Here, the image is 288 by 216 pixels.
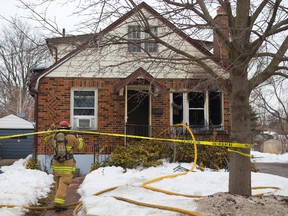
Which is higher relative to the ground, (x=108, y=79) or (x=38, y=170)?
(x=108, y=79)

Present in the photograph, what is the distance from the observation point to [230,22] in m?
5.61

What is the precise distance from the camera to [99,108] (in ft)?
44.2

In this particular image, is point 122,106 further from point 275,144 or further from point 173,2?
point 275,144

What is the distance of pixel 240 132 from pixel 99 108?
8.16 meters

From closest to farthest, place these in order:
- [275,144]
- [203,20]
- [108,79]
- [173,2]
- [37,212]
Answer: [173,2] → [203,20] → [37,212] → [108,79] → [275,144]

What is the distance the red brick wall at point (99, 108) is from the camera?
1321 cm

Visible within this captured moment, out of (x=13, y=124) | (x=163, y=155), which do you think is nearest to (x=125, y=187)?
(x=163, y=155)

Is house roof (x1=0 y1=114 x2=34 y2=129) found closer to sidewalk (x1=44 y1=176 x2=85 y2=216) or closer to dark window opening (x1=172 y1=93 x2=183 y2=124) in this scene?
dark window opening (x1=172 y1=93 x2=183 y2=124)

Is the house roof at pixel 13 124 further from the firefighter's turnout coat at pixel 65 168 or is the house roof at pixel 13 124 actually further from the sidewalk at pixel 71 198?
the firefighter's turnout coat at pixel 65 168

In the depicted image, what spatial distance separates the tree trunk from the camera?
588cm

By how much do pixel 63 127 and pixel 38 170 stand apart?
18.5ft

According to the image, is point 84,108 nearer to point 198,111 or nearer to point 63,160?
point 198,111

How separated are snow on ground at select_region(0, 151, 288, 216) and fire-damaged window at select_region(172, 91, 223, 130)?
10.4 ft

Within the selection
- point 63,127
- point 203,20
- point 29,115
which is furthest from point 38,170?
point 29,115
